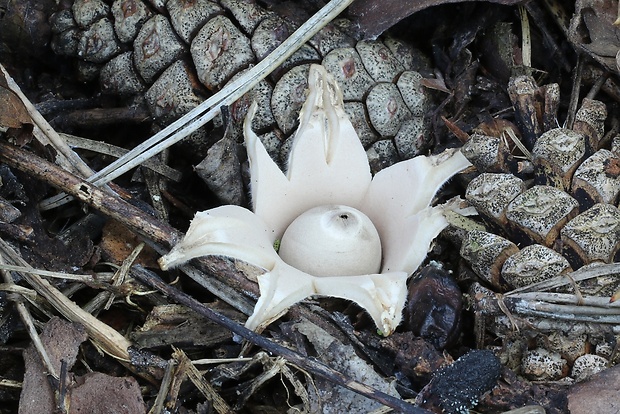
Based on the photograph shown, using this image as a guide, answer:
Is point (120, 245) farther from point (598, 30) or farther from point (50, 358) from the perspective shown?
point (598, 30)

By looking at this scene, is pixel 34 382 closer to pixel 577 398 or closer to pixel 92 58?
pixel 92 58

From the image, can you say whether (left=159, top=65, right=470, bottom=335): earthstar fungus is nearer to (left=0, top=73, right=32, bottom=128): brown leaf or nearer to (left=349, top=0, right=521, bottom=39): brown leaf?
(left=349, top=0, right=521, bottom=39): brown leaf

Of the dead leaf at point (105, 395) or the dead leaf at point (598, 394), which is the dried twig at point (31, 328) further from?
the dead leaf at point (598, 394)

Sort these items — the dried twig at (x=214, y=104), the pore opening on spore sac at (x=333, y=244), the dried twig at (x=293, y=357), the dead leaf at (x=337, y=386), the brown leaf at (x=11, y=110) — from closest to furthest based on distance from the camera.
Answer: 1. the dried twig at (x=293, y=357)
2. the dead leaf at (x=337, y=386)
3. the pore opening on spore sac at (x=333, y=244)
4. the brown leaf at (x=11, y=110)
5. the dried twig at (x=214, y=104)

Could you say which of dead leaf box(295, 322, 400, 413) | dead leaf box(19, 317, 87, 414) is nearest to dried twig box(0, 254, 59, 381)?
dead leaf box(19, 317, 87, 414)

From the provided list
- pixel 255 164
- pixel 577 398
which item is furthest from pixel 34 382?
pixel 577 398

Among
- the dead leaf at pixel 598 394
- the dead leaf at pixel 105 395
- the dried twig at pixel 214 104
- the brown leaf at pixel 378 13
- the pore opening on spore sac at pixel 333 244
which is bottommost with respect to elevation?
the dead leaf at pixel 598 394

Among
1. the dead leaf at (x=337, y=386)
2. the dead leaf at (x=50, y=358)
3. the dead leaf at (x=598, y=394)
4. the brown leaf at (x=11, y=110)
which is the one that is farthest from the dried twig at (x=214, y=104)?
the dead leaf at (x=598, y=394)

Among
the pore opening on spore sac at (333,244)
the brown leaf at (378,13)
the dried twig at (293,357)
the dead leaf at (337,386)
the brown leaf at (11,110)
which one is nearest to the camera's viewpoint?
the dried twig at (293,357)
